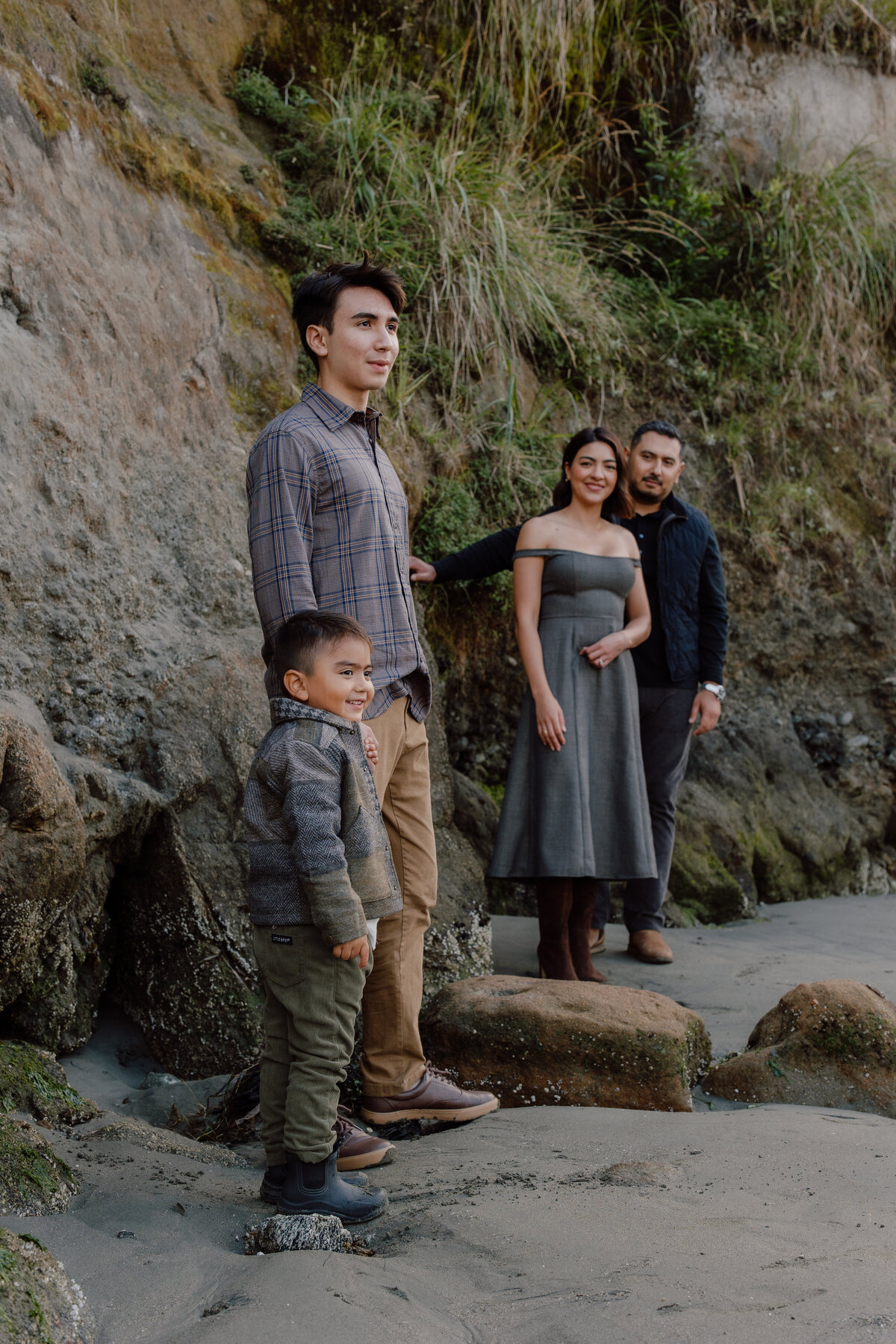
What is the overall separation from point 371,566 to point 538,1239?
167 centimetres

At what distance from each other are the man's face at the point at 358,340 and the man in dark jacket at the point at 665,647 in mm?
1774

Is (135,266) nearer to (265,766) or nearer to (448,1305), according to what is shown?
(265,766)

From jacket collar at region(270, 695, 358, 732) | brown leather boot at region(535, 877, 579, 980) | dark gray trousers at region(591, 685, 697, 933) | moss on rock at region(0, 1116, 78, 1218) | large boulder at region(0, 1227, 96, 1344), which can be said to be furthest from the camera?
dark gray trousers at region(591, 685, 697, 933)

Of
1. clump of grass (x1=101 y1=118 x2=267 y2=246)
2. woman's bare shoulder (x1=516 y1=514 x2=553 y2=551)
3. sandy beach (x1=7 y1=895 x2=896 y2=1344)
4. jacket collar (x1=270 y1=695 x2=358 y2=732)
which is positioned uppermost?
clump of grass (x1=101 y1=118 x2=267 y2=246)

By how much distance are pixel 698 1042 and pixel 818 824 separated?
3004mm

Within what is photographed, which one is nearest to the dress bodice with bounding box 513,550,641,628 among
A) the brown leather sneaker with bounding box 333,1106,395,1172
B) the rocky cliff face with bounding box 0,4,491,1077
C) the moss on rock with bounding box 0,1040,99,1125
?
the rocky cliff face with bounding box 0,4,491,1077

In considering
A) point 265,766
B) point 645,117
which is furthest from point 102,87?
point 645,117

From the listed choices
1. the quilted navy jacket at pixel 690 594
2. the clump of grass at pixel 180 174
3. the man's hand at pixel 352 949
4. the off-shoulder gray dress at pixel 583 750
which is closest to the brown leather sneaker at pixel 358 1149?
the man's hand at pixel 352 949

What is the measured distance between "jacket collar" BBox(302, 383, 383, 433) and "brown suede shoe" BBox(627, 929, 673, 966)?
2.69 metres

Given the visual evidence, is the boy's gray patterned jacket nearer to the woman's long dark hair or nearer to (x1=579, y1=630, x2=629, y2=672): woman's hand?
(x1=579, y1=630, x2=629, y2=672): woman's hand

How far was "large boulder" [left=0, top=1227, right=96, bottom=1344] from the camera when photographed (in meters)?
1.58

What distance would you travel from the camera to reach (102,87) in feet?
14.9

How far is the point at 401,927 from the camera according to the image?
307 cm

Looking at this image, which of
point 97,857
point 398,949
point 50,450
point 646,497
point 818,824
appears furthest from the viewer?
point 818,824
